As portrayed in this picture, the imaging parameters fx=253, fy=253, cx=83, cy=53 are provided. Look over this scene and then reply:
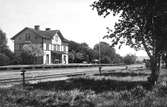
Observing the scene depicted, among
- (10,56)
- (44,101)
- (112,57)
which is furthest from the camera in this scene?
(112,57)

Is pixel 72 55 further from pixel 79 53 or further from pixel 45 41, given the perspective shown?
pixel 45 41

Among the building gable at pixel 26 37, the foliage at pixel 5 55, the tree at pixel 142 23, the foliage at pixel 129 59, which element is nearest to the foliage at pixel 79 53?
the foliage at pixel 129 59

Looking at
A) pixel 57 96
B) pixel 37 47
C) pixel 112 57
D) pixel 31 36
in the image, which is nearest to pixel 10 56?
pixel 37 47

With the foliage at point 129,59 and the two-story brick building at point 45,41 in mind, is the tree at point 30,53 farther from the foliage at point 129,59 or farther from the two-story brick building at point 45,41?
the foliage at point 129,59

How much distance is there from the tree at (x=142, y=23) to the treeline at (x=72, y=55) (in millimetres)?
41649

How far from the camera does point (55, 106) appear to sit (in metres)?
8.68

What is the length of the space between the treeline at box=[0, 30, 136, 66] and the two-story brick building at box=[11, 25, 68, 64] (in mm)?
3612

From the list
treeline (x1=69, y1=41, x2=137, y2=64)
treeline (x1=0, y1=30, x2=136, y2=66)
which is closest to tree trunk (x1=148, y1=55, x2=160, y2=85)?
treeline (x1=0, y1=30, x2=136, y2=66)

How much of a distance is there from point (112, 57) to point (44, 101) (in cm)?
8435

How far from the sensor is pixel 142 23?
14047mm

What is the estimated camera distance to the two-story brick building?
71000 mm

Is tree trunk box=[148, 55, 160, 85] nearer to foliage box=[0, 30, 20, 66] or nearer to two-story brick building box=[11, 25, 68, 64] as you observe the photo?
foliage box=[0, 30, 20, 66]

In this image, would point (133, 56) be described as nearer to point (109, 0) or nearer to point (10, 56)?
point (10, 56)

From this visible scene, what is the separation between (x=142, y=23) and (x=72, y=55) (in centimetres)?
6908
